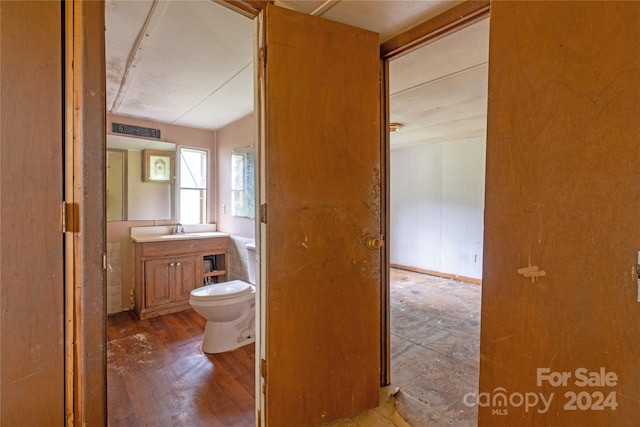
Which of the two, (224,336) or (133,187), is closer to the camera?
(224,336)

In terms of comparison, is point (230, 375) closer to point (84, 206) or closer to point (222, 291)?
point (222, 291)

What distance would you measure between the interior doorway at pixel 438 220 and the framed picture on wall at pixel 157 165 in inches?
102

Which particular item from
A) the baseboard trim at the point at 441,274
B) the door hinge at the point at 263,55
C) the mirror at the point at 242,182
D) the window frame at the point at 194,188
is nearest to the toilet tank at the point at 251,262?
the mirror at the point at 242,182

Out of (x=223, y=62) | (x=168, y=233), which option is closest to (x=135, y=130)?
(x=168, y=233)

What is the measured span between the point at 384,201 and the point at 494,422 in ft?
3.70

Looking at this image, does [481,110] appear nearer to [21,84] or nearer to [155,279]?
[21,84]

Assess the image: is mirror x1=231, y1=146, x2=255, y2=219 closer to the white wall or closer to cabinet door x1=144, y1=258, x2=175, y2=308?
cabinet door x1=144, y1=258, x2=175, y2=308

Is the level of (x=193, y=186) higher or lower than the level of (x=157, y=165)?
lower

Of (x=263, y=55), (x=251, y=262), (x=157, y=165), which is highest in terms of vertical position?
(x=263, y=55)

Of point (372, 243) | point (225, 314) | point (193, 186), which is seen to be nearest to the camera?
point (372, 243)

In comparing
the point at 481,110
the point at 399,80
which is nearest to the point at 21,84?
the point at 399,80

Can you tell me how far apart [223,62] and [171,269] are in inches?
83.6

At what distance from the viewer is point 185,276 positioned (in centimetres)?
317

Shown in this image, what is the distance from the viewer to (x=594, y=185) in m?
0.71
